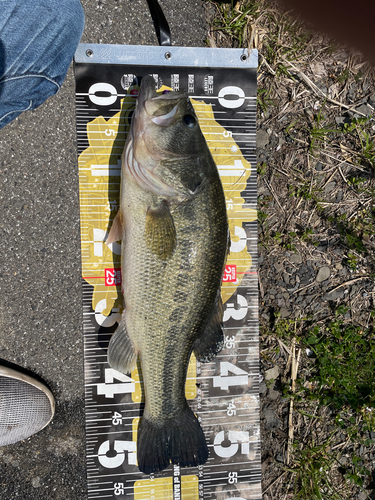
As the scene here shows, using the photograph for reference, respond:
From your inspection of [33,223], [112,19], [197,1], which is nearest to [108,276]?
[33,223]

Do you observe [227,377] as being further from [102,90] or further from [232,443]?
[102,90]

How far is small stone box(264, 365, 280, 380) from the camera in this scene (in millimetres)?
2725

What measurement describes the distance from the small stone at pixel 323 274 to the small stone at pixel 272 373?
33.3 inches

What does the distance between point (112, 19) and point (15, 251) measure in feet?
6.53

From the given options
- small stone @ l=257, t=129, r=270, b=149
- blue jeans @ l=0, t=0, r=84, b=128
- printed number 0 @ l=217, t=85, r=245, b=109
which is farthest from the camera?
small stone @ l=257, t=129, r=270, b=149

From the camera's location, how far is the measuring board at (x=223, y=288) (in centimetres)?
248

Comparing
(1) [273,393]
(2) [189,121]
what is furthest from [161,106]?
(1) [273,393]

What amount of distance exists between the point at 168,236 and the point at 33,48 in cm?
147

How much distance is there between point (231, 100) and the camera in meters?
2.59

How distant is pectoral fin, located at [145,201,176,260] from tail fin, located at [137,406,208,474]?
1.22 meters

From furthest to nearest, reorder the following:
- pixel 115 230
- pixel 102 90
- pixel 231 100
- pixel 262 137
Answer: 1. pixel 262 137
2. pixel 231 100
3. pixel 102 90
4. pixel 115 230

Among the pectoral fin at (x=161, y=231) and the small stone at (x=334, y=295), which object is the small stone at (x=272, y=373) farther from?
the pectoral fin at (x=161, y=231)

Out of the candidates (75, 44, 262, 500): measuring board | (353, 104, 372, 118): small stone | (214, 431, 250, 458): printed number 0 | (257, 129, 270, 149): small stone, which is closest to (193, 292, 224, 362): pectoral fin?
(75, 44, 262, 500): measuring board

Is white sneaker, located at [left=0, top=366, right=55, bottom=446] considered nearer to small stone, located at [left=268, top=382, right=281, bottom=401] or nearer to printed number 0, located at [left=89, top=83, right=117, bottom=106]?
small stone, located at [left=268, top=382, right=281, bottom=401]
